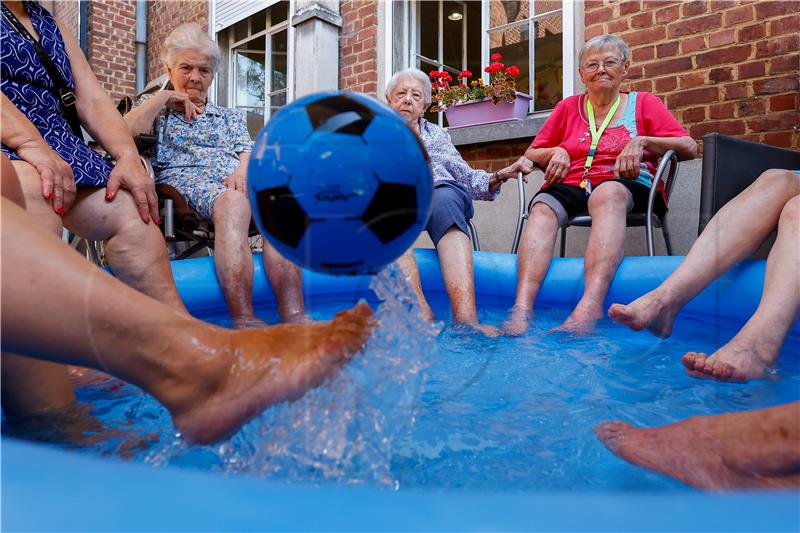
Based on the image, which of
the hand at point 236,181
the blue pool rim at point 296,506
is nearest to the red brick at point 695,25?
the hand at point 236,181

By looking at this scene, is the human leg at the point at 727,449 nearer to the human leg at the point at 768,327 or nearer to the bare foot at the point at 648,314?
the human leg at the point at 768,327

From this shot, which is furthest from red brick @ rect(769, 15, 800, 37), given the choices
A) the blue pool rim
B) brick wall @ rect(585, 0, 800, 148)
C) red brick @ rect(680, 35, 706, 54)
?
the blue pool rim

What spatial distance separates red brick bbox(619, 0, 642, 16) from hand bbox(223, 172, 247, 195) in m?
2.72

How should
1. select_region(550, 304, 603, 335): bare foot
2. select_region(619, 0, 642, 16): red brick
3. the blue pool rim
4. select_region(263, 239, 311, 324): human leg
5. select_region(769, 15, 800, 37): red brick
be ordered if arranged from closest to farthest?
the blue pool rim → select_region(550, 304, 603, 335): bare foot → select_region(263, 239, 311, 324): human leg → select_region(769, 15, 800, 37): red brick → select_region(619, 0, 642, 16): red brick

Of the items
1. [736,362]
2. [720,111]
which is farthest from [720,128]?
[736,362]

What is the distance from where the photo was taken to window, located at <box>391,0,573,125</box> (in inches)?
162

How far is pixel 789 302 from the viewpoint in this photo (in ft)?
4.64

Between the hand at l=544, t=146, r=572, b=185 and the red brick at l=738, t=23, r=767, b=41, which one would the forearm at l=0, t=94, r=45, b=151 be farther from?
the red brick at l=738, t=23, r=767, b=41

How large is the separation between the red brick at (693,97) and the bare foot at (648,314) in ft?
7.01

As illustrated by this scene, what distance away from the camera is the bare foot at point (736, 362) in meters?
1.31

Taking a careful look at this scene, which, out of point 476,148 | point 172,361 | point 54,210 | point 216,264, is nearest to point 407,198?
point 172,361

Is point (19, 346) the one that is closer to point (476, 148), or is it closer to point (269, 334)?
point (269, 334)

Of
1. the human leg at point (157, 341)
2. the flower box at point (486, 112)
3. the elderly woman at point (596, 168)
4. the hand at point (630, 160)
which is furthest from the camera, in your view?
the flower box at point (486, 112)

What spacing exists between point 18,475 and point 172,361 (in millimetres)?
383
